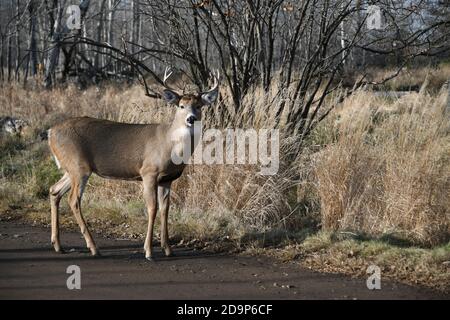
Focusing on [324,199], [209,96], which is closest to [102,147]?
[209,96]

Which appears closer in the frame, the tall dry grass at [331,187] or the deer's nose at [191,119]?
the deer's nose at [191,119]

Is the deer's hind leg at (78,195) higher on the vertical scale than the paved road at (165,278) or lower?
higher

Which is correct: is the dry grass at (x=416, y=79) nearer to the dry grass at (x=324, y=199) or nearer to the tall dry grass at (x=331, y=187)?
the dry grass at (x=324, y=199)

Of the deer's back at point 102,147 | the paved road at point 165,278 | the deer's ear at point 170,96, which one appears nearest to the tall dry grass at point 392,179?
the paved road at point 165,278

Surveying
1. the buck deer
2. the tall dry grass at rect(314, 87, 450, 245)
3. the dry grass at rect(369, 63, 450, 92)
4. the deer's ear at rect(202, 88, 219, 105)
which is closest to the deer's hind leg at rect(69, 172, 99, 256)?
the buck deer

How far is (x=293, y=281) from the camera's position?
6785 mm

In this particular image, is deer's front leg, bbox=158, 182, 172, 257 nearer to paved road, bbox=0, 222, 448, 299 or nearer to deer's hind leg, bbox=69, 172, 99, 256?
paved road, bbox=0, 222, 448, 299

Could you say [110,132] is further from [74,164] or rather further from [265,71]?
[265,71]

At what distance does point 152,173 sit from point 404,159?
137 inches

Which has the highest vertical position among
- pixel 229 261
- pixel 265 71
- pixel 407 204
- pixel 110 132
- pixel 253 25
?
pixel 253 25

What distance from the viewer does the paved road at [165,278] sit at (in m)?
6.25

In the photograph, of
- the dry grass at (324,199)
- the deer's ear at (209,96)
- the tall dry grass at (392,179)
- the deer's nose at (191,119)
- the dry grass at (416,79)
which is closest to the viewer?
Answer: the deer's nose at (191,119)

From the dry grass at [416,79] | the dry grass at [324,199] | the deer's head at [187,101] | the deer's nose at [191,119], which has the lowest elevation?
the dry grass at [324,199]
